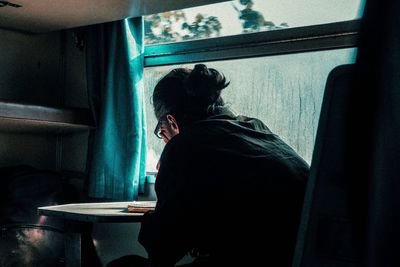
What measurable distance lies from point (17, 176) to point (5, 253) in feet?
1.37

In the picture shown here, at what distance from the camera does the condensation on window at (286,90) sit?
8.29ft

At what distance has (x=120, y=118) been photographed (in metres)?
3.08

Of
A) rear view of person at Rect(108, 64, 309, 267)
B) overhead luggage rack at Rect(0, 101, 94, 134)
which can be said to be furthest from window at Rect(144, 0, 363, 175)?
rear view of person at Rect(108, 64, 309, 267)

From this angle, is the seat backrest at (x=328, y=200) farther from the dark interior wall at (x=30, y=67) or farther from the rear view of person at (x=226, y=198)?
the dark interior wall at (x=30, y=67)

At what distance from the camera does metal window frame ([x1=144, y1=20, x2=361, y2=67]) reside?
2.44 meters

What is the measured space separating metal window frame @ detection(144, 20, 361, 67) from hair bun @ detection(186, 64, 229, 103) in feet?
1.71

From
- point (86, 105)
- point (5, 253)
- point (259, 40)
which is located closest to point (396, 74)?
point (259, 40)

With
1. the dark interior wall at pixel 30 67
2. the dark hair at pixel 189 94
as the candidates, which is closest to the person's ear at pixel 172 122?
the dark hair at pixel 189 94

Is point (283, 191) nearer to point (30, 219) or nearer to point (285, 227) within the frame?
point (285, 227)

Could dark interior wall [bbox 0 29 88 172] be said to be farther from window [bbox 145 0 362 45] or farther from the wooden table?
the wooden table

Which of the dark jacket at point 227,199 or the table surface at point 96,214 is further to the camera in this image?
the table surface at point 96,214

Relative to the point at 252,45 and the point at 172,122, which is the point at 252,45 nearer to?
the point at 252,45

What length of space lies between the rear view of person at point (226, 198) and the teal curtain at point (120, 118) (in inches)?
51.0

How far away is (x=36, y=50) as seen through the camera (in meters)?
3.49
